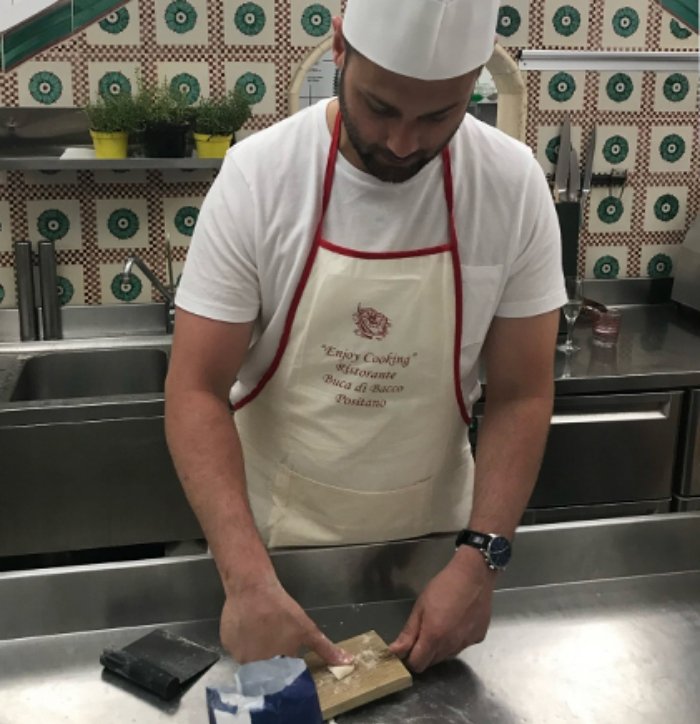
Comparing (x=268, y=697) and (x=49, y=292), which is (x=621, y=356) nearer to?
(x=49, y=292)

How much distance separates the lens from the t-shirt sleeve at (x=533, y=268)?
129cm

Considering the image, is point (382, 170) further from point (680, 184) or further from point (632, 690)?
point (680, 184)

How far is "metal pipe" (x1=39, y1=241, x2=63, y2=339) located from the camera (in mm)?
2492

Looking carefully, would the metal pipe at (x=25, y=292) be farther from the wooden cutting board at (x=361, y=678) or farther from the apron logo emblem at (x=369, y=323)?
the wooden cutting board at (x=361, y=678)

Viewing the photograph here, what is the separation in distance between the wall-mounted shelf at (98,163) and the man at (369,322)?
1095mm

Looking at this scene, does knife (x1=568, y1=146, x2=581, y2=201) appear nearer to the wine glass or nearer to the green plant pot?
the wine glass

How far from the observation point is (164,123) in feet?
7.66

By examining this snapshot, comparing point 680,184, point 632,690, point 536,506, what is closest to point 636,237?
point 680,184

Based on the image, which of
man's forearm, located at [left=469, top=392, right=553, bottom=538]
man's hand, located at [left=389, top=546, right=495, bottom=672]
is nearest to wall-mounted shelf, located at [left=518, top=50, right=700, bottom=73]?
man's forearm, located at [left=469, top=392, right=553, bottom=538]

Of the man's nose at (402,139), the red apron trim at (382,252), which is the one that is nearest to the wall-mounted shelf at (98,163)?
the red apron trim at (382,252)

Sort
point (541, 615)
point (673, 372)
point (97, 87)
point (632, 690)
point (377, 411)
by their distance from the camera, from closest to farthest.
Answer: point (632, 690) < point (541, 615) < point (377, 411) < point (673, 372) < point (97, 87)

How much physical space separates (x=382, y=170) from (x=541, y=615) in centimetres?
57

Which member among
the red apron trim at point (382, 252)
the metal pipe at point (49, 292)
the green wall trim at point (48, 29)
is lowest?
the metal pipe at point (49, 292)

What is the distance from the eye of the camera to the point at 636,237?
114 inches
